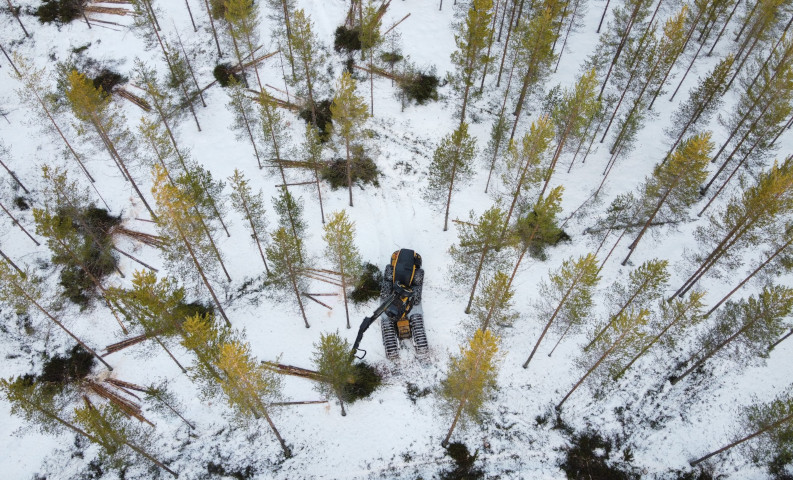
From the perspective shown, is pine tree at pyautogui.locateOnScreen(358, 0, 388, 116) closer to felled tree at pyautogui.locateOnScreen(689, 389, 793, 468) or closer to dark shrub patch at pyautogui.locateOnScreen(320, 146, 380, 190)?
dark shrub patch at pyautogui.locateOnScreen(320, 146, 380, 190)

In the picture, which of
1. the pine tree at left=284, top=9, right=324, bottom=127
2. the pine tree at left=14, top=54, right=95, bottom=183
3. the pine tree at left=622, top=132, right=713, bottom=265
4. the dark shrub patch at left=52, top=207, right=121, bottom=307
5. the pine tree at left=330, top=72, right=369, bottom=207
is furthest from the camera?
the pine tree at left=14, top=54, right=95, bottom=183

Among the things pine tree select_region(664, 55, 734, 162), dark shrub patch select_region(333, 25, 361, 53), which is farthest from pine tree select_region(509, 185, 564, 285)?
dark shrub patch select_region(333, 25, 361, 53)

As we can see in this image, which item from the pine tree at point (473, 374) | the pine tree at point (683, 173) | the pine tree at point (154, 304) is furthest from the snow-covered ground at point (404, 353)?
the pine tree at point (683, 173)

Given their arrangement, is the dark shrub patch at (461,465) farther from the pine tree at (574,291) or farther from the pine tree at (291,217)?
the pine tree at (291,217)

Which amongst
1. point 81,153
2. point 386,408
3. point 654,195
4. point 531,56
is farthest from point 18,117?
point 654,195

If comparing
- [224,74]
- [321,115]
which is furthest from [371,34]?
[224,74]

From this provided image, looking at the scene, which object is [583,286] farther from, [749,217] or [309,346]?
[309,346]
